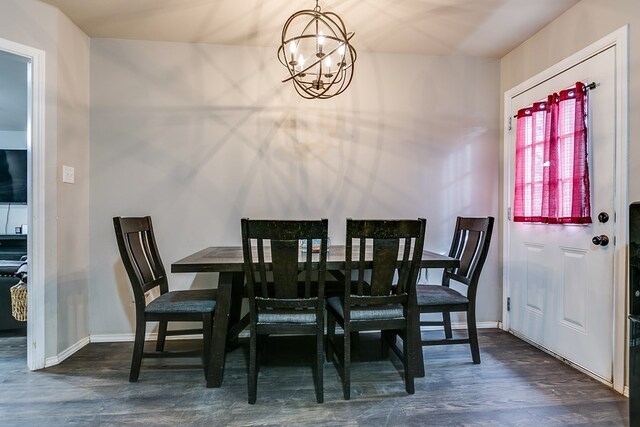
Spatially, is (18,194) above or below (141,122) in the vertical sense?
below

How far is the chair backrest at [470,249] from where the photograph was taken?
6.97 feet

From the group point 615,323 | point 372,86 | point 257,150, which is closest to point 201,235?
point 257,150

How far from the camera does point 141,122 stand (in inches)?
103

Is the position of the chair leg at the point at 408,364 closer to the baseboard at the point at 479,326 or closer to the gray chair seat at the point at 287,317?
the gray chair seat at the point at 287,317

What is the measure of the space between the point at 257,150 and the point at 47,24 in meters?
1.63

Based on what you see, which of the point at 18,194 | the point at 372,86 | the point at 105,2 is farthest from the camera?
the point at 18,194

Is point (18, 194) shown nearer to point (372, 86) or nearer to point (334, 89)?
point (334, 89)

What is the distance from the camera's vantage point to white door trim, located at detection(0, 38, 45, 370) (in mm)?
2107

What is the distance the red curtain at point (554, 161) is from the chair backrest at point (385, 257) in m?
1.20

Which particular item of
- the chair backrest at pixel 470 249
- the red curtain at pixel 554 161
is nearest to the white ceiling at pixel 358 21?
the red curtain at pixel 554 161

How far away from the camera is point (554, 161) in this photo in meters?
2.24

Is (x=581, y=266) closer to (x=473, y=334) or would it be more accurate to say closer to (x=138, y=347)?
(x=473, y=334)

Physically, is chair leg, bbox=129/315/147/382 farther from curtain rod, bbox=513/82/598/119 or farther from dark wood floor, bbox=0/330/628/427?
curtain rod, bbox=513/82/598/119

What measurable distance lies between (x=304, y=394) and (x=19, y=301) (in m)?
2.36
